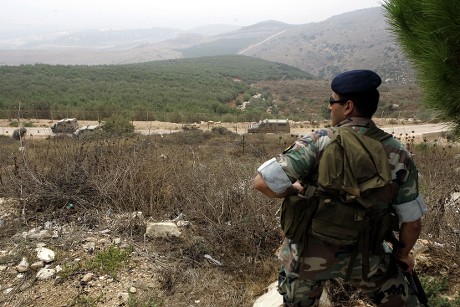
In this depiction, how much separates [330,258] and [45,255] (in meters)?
2.49

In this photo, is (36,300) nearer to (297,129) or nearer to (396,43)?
(396,43)

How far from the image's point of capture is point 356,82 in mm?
1576

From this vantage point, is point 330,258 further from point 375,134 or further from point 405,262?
point 375,134

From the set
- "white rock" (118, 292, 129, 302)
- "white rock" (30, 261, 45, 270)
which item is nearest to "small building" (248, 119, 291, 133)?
"white rock" (30, 261, 45, 270)

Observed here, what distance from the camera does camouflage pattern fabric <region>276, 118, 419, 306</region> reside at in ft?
5.19

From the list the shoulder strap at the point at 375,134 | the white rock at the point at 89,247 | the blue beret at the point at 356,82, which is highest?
the blue beret at the point at 356,82

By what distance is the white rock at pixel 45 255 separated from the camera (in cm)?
298

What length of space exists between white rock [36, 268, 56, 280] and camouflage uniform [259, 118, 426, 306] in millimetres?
1973

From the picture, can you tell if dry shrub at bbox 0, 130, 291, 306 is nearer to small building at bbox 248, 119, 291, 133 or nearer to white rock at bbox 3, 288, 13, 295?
white rock at bbox 3, 288, 13, 295

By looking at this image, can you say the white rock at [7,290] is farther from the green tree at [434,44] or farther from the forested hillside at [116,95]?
the forested hillside at [116,95]

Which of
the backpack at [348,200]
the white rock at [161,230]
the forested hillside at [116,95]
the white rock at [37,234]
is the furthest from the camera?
the forested hillside at [116,95]

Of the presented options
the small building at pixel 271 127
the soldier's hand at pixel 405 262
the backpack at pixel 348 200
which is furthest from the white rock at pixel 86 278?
the small building at pixel 271 127

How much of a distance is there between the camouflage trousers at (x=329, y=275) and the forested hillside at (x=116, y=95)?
Result: 906 inches

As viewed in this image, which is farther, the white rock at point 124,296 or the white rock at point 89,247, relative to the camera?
the white rock at point 89,247
